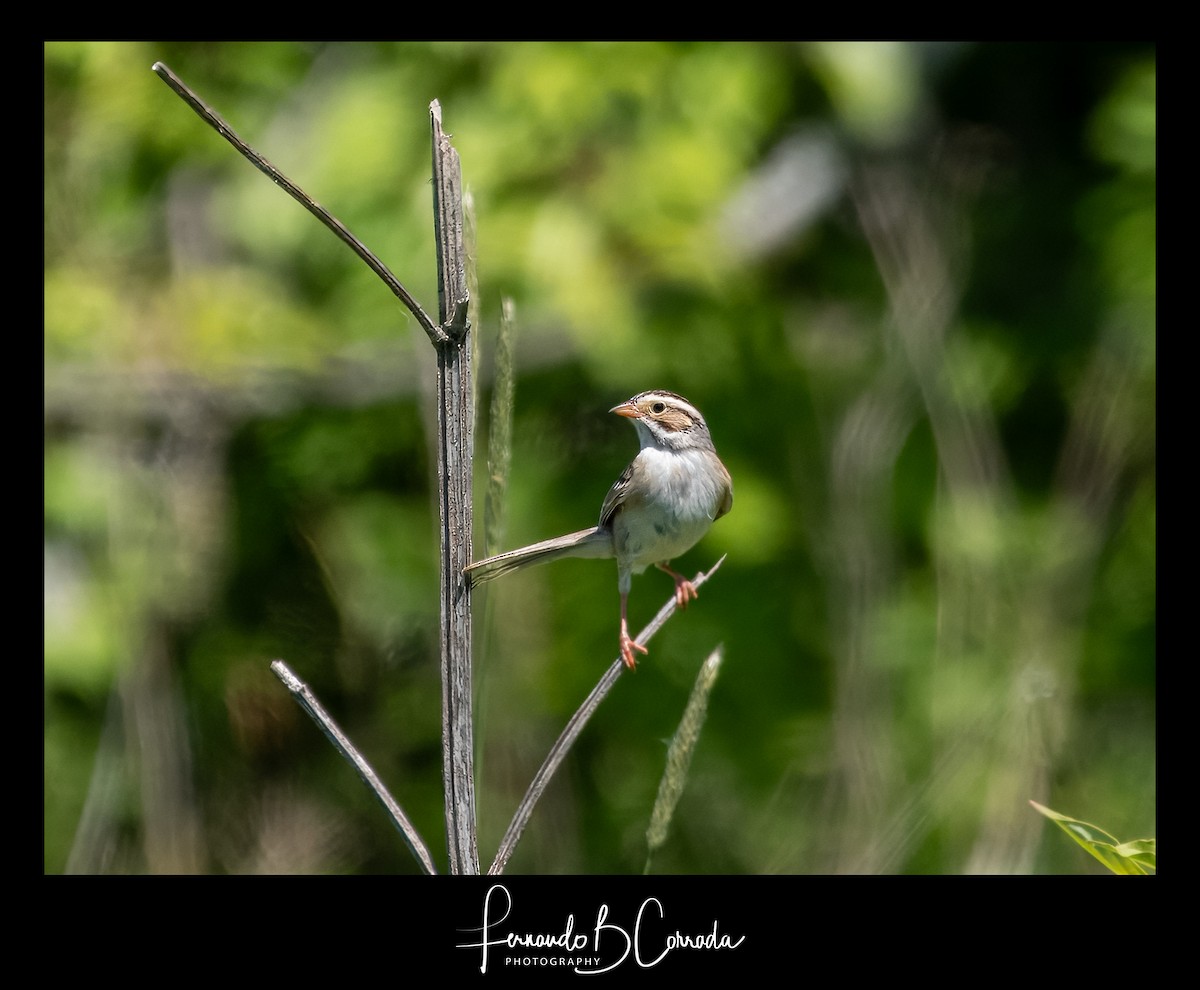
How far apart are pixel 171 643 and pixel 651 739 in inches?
81.6

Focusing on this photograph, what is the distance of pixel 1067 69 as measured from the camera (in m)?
5.59

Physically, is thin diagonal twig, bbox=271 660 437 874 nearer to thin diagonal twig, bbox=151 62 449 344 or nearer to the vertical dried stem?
the vertical dried stem

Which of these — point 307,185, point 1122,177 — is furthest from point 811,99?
point 307,185

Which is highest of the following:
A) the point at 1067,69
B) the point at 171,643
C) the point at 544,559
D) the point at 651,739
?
the point at 1067,69

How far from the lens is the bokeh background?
3902mm

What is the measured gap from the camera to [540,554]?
167 cm

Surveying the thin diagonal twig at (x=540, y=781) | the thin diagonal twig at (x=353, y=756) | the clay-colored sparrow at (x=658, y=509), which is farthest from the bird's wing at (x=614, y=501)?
the thin diagonal twig at (x=353, y=756)

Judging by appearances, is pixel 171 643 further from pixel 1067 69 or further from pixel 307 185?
pixel 1067 69

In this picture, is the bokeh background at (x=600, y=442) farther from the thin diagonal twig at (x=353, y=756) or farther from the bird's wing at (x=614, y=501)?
the thin diagonal twig at (x=353, y=756)

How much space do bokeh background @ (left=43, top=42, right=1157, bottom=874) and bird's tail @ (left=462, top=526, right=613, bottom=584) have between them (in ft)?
4.24

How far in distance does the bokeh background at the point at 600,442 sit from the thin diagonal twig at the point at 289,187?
2327mm

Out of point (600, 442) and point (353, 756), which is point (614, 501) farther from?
point (600, 442)

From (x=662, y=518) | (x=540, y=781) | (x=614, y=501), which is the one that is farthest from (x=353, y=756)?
(x=614, y=501)

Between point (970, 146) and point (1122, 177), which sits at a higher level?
point (970, 146)
